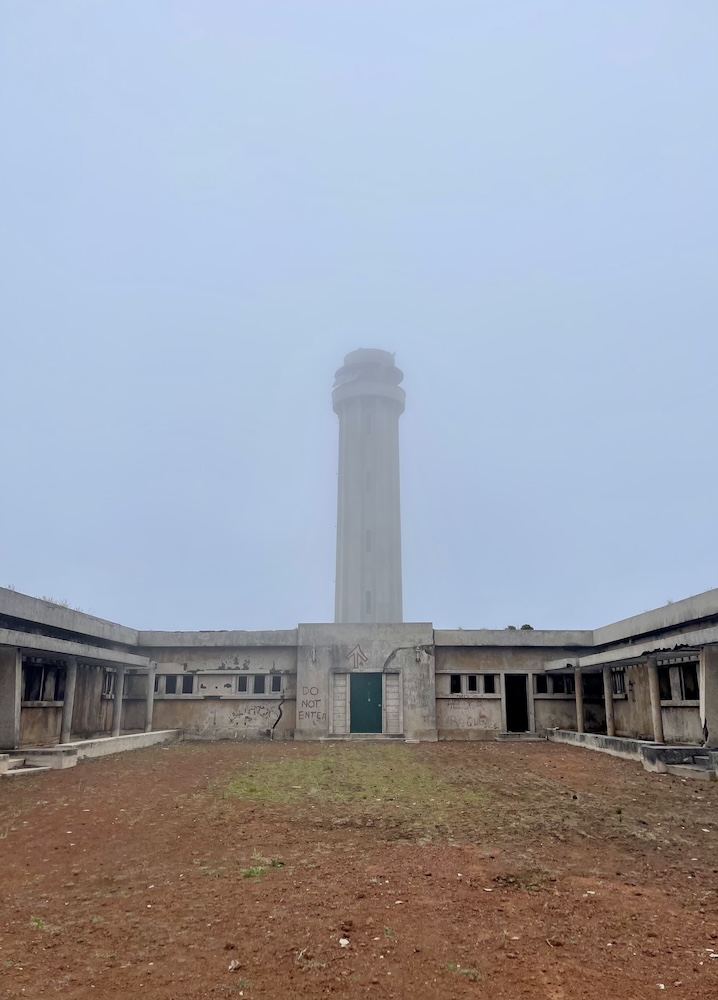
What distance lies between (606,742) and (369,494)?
54.0 metres

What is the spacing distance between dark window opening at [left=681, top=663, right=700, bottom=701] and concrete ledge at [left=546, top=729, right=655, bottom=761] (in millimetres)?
1647

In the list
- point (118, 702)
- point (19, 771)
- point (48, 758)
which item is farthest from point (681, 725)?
point (118, 702)

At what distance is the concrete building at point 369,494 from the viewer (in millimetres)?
70688

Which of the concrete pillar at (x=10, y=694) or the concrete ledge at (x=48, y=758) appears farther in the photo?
the concrete pillar at (x=10, y=694)

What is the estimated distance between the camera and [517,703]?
27.0 m

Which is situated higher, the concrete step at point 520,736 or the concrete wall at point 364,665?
the concrete wall at point 364,665

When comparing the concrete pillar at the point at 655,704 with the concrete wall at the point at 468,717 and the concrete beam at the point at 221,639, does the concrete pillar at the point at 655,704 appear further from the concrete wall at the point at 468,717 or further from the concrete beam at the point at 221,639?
the concrete beam at the point at 221,639

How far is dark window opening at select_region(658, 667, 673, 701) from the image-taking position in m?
19.5

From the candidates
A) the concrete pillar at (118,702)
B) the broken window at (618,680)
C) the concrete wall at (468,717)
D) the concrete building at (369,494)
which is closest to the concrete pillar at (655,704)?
the broken window at (618,680)

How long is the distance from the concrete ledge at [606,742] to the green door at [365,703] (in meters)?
6.54

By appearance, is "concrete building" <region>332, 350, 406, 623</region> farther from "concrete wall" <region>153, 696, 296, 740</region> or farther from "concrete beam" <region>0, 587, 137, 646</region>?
"concrete beam" <region>0, 587, 137, 646</region>

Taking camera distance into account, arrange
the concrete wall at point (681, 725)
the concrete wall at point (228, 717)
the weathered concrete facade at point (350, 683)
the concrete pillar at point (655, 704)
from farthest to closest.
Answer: the concrete wall at point (228, 717) < the weathered concrete facade at point (350, 683) < the concrete pillar at point (655, 704) < the concrete wall at point (681, 725)

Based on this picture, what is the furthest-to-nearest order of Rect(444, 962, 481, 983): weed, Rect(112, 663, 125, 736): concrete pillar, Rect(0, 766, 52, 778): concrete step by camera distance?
A: Rect(112, 663, 125, 736): concrete pillar < Rect(0, 766, 52, 778): concrete step < Rect(444, 962, 481, 983): weed

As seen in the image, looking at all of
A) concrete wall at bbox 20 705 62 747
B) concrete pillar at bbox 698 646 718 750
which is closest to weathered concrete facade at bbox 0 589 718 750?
concrete wall at bbox 20 705 62 747
